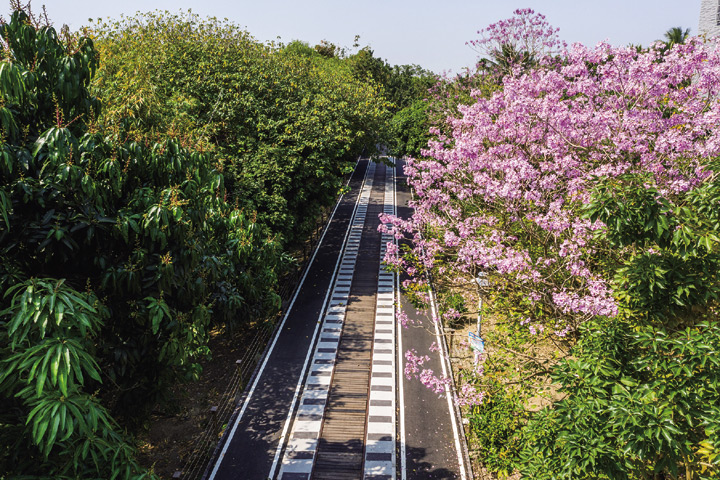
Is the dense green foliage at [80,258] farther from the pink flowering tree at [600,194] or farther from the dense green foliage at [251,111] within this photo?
the dense green foliage at [251,111]

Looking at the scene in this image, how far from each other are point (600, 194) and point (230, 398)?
17.3 m

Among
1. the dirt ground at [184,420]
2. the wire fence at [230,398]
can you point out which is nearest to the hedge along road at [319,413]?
the wire fence at [230,398]

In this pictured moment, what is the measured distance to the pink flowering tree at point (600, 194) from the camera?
7525 mm

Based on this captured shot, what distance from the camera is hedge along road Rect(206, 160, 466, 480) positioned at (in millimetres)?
15545

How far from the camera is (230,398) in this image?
64.0ft

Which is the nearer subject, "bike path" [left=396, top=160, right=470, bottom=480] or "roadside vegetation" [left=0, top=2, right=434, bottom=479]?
"roadside vegetation" [left=0, top=2, right=434, bottom=479]

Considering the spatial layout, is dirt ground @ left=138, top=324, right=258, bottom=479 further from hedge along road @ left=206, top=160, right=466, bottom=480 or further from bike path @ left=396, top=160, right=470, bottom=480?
bike path @ left=396, top=160, right=470, bottom=480

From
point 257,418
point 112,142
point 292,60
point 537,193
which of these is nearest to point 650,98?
point 537,193

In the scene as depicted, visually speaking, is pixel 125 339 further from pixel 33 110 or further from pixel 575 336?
pixel 575 336

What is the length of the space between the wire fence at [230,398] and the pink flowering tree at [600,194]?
956cm

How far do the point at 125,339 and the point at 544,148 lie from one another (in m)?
13.1

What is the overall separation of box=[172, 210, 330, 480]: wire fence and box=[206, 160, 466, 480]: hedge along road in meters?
0.34

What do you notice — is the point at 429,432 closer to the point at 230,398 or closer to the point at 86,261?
the point at 230,398

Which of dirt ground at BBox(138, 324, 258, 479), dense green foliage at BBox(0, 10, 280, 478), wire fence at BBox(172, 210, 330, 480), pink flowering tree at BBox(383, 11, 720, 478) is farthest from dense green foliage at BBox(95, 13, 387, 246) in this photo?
dense green foliage at BBox(0, 10, 280, 478)
